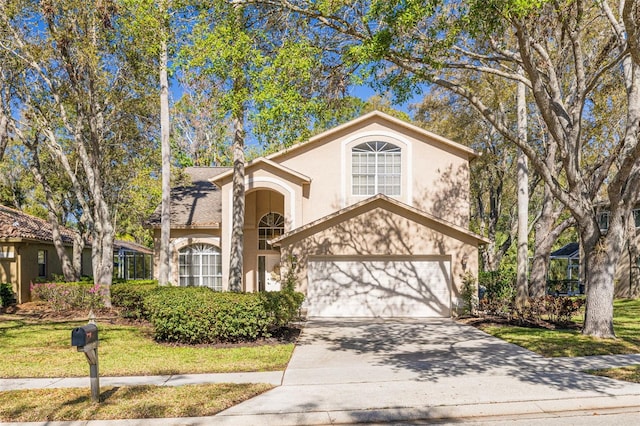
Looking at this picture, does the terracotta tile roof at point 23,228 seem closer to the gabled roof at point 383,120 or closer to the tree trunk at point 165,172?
the tree trunk at point 165,172

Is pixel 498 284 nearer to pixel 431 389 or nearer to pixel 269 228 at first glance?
pixel 269 228

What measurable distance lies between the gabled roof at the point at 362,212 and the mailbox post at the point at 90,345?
10.2 m

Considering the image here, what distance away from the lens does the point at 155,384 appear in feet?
25.9

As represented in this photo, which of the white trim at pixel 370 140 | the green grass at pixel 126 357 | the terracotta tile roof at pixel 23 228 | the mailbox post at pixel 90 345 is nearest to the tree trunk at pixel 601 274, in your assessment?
the green grass at pixel 126 357

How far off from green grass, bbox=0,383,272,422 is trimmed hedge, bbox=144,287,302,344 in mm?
3645

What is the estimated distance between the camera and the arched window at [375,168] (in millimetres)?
19688

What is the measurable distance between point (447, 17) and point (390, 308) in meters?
9.81

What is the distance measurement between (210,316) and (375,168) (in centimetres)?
1073

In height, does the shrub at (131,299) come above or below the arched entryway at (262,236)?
below

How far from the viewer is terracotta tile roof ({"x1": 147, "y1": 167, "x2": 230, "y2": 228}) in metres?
20.4

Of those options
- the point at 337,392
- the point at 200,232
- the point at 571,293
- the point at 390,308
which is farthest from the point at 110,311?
the point at 571,293

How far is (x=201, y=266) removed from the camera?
67.2 feet

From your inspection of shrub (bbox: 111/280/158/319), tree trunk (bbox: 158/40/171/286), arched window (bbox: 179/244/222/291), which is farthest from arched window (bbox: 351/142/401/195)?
shrub (bbox: 111/280/158/319)

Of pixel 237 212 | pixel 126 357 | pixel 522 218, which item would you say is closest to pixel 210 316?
pixel 126 357
